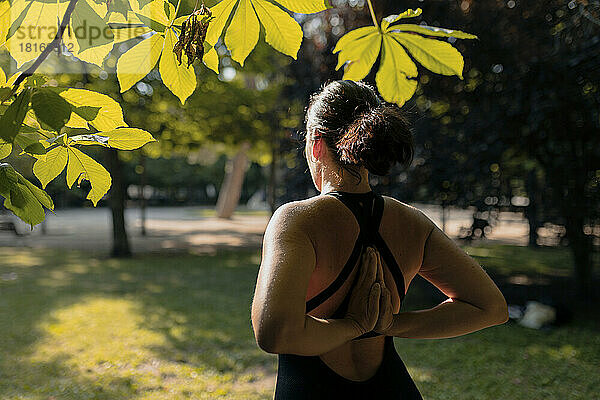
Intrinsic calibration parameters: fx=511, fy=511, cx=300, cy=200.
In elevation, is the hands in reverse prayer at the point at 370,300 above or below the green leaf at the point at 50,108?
below

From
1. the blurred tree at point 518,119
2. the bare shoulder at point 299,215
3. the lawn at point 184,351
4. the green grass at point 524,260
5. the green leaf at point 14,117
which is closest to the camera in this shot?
the green leaf at point 14,117

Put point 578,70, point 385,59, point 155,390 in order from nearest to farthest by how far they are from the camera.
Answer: point 385,59 < point 155,390 < point 578,70

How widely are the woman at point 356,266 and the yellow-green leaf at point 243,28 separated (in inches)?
14.0

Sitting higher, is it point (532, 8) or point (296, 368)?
point (532, 8)

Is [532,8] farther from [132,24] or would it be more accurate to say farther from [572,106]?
[132,24]

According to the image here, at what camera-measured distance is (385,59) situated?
115 cm

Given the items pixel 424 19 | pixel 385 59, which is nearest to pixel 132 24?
pixel 385 59

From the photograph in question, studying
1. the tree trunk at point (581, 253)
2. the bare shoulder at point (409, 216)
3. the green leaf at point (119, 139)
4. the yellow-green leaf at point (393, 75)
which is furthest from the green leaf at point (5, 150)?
the tree trunk at point (581, 253)

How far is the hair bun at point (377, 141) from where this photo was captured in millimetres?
1162

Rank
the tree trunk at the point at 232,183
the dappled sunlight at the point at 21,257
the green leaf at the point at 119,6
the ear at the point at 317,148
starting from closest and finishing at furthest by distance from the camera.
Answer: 1. the green leaf at the point at 119,6
2. the ear at the point at 317,148
3. the dappled sunlight at the point at 21,257
4. the tree trunk at the point at 232,183

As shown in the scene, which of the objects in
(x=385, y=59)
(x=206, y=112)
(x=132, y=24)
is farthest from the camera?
(x=206, y=112)

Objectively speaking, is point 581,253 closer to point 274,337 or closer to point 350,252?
point 350,252

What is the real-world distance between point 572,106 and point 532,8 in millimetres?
1552

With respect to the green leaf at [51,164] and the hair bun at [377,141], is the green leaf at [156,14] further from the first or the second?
the hair bun at [377,141]
